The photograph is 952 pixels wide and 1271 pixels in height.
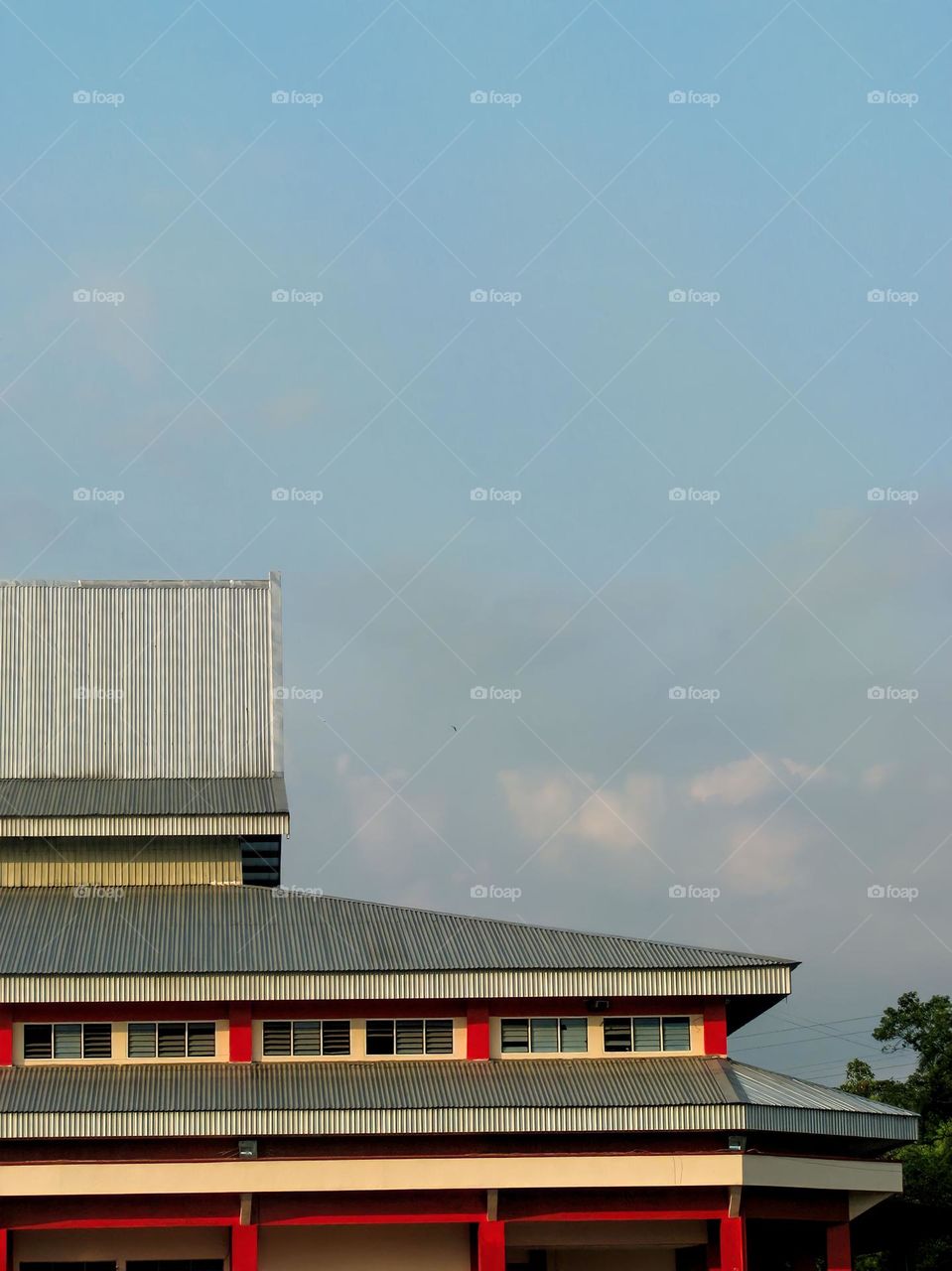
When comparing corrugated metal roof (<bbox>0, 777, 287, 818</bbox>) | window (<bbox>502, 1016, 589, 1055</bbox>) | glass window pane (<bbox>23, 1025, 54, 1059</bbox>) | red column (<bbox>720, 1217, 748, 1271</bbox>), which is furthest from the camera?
corrugated metal roof (<bbox>0, 777, 287, 818</bbox>)

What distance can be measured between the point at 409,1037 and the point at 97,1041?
730cm

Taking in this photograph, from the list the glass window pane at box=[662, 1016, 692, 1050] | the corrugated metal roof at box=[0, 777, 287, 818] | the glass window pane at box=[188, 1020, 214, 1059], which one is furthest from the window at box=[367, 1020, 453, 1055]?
the corrugated metal roof at box=[0, 777, 287, 818]

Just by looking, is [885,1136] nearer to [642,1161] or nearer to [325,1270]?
[642,1161]

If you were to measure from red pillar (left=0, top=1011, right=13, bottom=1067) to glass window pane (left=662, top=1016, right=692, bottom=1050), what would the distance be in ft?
50.4

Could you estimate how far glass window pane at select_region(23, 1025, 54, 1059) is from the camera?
42438mm

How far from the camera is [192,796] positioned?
4825 cm

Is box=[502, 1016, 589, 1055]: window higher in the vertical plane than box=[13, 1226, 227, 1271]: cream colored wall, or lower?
higher

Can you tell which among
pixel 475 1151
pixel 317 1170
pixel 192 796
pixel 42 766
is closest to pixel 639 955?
pixel 475 1151

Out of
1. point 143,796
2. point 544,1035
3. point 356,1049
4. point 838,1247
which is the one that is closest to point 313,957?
point 356,1049

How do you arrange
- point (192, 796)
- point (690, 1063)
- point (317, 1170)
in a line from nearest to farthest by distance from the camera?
1. point (317, 1170)
2. point (690, 1063)
3. point (192, 796)

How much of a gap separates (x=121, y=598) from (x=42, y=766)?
571cm

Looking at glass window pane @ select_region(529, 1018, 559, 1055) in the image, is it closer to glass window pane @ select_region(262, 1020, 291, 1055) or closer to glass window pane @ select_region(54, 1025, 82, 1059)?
glass window pane @ select_region(262, 1020, 291, 1055)

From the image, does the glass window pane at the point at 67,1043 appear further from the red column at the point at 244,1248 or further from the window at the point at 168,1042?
the red column at the point at 244,1248

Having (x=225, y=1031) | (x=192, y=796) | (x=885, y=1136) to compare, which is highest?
(x=192, y=796)
